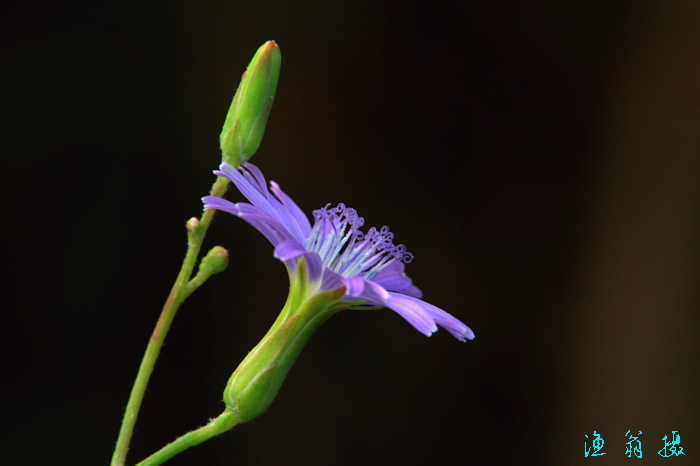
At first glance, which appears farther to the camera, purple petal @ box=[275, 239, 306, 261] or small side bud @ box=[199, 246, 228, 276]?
small side bud @ box=[199, 246, 228, 276]

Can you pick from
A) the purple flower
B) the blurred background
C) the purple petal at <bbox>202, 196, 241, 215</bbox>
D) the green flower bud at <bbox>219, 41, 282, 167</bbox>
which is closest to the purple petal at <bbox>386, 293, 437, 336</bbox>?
the purple flower

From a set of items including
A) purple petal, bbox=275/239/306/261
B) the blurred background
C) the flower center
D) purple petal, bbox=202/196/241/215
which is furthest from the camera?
the blurred background

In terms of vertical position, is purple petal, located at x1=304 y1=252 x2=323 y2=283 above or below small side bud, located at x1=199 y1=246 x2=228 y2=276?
above

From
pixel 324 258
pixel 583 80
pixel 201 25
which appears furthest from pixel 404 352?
pixel 324 258

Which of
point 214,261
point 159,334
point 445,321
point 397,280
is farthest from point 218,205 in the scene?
point 445,321

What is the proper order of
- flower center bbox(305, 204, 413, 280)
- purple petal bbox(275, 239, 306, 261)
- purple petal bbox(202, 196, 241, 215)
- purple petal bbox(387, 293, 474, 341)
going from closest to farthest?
purple petal bbox(275, 239, 306, 261), purple petal bbox(202, 196, 241, 215), purple petal bbox(387, 293, 474, 341), flower center bbox(305, 204, 413, 280)

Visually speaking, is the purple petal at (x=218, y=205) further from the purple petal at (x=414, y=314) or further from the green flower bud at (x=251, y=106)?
the purple petal at (x=414, y=314)

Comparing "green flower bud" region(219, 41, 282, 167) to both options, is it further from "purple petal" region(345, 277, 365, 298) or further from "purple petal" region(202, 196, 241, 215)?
"purple petal" region(345, 277, 365, 298)
